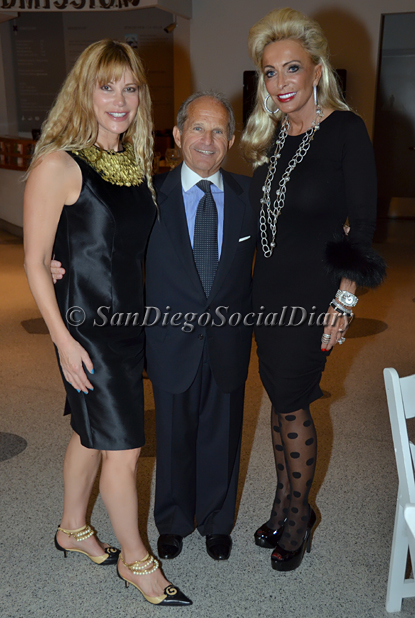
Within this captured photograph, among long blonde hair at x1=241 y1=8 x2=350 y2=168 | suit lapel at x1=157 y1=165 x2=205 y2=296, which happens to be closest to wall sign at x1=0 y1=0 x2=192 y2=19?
long blonde hair at x1=241 y1=8 x2=350 y2=168

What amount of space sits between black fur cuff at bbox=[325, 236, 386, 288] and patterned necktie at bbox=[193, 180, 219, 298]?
0.38m

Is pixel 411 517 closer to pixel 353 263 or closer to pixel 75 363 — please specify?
pixel 353 263

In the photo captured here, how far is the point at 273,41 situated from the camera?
189 cm

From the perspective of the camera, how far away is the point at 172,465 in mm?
2117

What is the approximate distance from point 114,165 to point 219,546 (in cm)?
139

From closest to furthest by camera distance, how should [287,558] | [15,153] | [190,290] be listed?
[190,290], [287,558], [15,153]

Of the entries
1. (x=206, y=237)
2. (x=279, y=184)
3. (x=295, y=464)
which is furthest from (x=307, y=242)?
(x=295, y=464)

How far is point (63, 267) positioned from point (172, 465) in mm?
824

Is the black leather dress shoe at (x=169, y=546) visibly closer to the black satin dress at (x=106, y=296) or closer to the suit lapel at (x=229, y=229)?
the black satin dress at (x=106, y=296)

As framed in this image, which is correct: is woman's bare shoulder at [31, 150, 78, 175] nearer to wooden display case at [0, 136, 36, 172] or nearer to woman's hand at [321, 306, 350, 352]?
woman's hand at [321, 306, 350, 352]

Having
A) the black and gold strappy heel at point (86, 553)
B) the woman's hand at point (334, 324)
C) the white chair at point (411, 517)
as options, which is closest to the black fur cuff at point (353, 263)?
the woman's hand at point (334, 324)

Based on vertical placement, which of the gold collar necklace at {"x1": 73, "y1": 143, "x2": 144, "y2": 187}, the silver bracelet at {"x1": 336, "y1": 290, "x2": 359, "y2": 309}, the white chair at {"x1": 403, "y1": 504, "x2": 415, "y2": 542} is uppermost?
the gold collar necklace at {"x1": 73, "y1": 143, "x2": 144, "y2": 187}

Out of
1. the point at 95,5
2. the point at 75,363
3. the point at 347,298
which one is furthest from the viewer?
the point at 95,5

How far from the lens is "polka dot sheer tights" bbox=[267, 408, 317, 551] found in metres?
2.02
